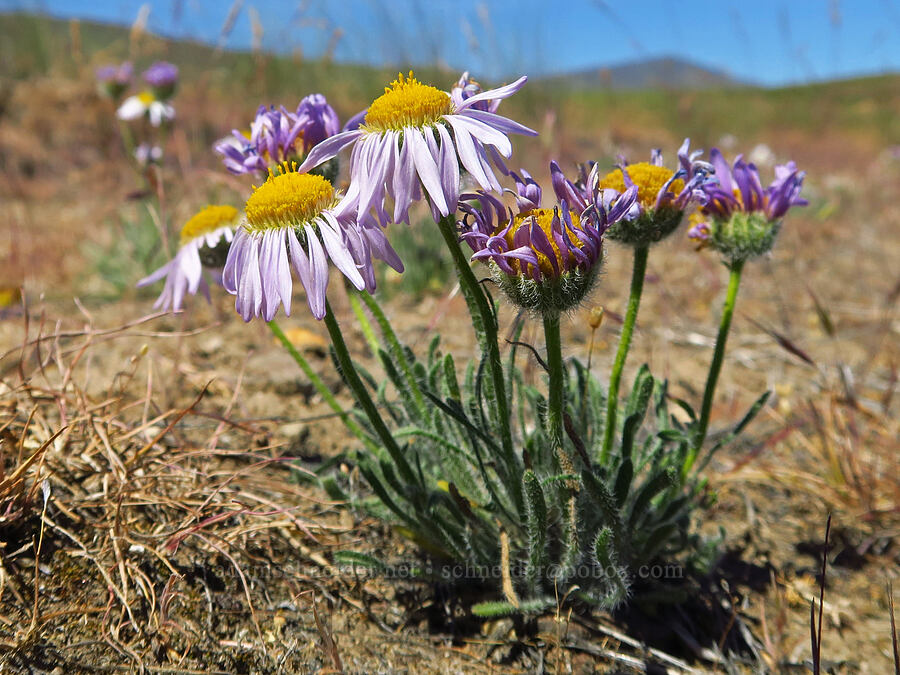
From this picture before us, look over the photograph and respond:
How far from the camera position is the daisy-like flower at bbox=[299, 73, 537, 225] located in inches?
50.5

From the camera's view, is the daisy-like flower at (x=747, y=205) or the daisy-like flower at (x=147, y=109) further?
the daisy-like flower at (x=147, y=109)

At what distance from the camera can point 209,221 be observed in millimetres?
2027

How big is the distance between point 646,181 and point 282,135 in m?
1.00

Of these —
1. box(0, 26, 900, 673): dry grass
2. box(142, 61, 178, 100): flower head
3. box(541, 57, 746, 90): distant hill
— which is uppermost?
box(541, 57, 746, 90): distant hill

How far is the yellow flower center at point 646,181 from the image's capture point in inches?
65.3

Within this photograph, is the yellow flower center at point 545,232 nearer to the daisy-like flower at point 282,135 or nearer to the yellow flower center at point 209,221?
the daisy-like flower at point 282,135

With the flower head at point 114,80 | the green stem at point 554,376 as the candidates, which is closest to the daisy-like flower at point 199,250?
the green stem at point 554,376

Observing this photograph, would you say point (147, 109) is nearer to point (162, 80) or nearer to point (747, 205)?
point (162, 80)

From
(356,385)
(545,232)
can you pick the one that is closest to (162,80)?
(356,385)

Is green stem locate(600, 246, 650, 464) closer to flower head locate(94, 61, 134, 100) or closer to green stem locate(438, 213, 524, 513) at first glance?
green stem locate(438, 213, 524, 513)

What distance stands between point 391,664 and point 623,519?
73cm

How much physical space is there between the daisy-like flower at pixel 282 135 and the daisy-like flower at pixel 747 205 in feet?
3.57

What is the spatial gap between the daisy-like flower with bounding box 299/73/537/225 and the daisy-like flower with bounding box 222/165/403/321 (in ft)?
0.29

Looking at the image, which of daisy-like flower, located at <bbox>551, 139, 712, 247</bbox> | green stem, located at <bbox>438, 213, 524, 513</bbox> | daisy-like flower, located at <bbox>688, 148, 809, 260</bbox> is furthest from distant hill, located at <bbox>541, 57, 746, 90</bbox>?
green stem, located at <bbox>438, 213, 524, 513</bbox>
